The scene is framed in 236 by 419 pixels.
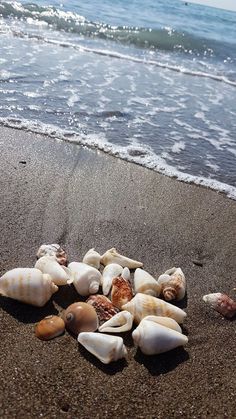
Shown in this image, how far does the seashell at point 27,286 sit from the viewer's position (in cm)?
260

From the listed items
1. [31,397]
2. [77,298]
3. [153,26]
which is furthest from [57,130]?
[153,26]

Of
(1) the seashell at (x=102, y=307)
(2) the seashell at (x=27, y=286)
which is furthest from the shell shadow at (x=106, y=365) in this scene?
(2) the seashell at (x=27, y=286)

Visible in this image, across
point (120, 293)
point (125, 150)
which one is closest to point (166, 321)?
point (120, 293)

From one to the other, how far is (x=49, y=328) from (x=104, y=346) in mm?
331

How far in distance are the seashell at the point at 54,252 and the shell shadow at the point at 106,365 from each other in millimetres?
A: 785

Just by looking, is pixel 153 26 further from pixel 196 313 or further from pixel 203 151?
pixel 196 313

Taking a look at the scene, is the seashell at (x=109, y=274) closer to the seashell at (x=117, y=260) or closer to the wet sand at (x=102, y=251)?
the seashell at (x=117, y=260)

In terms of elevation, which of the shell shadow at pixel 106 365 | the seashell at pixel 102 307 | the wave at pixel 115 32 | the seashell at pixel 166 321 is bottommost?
the shell shadow at pixel 106 365

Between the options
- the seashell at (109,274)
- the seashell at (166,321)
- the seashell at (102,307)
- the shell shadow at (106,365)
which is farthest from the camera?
the seashell at (109,274)

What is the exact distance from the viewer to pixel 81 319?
2.49 meters

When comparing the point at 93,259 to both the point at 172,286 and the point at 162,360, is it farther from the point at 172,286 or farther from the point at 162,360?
the point at 162,360

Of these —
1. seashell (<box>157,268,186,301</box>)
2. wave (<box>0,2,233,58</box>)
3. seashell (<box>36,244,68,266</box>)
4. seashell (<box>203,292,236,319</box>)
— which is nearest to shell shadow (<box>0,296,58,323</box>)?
seashell (<box>36,244,68,266</box>)

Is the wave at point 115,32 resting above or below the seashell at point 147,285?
above

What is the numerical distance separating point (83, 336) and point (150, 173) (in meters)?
2.61
